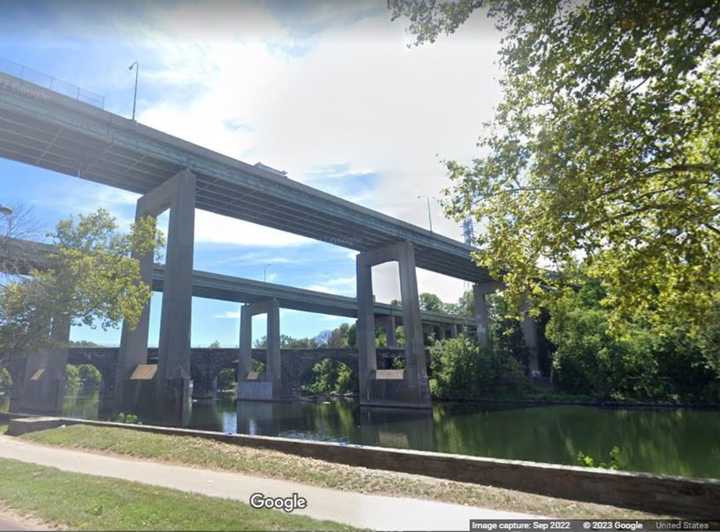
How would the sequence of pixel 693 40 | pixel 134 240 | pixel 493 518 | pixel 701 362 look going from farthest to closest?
pixel 701 362 < pixel 134 240 < pixel 693 40 < pixel 493 518

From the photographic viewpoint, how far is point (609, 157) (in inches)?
379

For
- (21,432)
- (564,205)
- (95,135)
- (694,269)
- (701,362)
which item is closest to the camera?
(564,205)

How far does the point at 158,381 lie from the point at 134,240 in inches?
419

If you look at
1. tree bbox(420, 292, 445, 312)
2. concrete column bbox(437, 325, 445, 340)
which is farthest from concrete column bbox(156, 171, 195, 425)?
tree bbox(420, 292, 445, 312)

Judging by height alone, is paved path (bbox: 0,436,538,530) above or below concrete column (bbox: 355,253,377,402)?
below

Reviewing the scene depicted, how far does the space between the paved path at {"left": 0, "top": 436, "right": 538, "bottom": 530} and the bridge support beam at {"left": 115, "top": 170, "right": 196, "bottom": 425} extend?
1484 cm

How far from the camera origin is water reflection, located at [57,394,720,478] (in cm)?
1772

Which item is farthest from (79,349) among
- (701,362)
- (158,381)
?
(701,362)

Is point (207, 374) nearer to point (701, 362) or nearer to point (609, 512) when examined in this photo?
point (701, 362)

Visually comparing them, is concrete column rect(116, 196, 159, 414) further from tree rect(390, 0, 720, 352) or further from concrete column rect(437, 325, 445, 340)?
concrete column rect(437, 325, 445, 340)

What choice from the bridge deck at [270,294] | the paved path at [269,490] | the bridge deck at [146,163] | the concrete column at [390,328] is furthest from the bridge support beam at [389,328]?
the paved path at [269,490]

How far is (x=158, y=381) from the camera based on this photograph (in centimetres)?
2852

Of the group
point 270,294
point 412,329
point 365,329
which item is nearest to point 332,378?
point 270,294

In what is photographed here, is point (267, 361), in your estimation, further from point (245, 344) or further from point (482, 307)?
point (482, 307)
